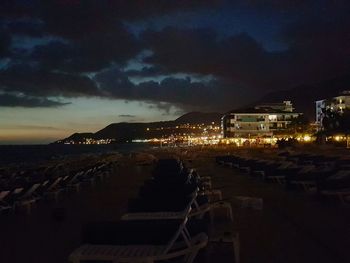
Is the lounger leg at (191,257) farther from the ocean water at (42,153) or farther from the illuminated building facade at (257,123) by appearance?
the illuminated building facade at (257,123)

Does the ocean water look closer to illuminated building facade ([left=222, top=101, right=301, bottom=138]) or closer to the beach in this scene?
illuminated building facade ([left=222, top=101, right=301, bottom=138])

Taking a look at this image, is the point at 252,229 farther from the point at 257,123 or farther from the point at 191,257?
the point at 257,123

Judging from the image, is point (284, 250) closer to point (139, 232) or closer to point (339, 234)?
point (339, 234)

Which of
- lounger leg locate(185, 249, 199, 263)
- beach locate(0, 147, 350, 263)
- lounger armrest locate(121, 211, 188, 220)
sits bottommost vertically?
beach locate(0, 147, 350, 263)

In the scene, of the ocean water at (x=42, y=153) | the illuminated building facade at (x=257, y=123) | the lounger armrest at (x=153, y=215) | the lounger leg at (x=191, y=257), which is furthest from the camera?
the illuminated building facade at (x=257, y=123)

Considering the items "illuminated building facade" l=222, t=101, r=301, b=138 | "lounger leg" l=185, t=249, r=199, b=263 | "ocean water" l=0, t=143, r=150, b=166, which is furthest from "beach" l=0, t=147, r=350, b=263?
"illuminated building facade" l=222, t=101, r=301, b=138

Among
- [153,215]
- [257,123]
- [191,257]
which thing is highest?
[257,123]

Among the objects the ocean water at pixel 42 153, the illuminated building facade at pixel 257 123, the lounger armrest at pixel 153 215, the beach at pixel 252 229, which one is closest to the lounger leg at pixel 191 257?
the beach at pixel 252 229

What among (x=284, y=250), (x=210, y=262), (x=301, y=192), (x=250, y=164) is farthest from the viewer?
(x=250, y=164)

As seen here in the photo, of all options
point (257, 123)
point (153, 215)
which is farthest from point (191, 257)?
point (257, 123)

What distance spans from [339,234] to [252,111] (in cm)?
9085

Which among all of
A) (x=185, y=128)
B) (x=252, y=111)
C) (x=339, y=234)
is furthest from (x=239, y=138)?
(x=339, y=234)

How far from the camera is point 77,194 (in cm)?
1376

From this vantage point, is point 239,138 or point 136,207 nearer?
point 136,207
